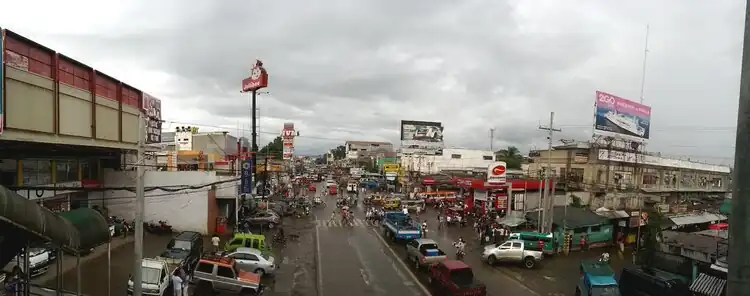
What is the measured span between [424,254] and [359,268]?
10.8 feet

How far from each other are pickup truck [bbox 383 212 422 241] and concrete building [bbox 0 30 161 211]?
52.7 ft

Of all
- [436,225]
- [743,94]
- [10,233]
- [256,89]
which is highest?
[256,89]

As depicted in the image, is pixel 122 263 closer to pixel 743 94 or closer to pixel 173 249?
pixel 173 249

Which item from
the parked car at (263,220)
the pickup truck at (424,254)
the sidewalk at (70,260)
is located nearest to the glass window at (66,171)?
the sidewalk at (70,260)

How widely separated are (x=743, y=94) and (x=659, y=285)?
15.6 metres

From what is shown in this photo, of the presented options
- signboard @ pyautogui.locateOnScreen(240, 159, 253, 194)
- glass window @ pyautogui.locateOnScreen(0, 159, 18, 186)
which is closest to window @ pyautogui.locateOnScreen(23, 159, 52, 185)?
glass window @ pyautogui.locateOnScreen(0, 159, 18, 186)

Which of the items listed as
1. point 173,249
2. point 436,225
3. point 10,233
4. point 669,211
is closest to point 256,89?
point 436,225

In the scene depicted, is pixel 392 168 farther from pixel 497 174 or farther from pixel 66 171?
pixel 66 171

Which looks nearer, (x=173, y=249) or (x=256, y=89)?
(x=173, y=249)

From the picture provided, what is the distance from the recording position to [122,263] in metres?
19.3

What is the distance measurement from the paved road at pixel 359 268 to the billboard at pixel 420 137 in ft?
116

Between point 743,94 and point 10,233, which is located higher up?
point 743,94

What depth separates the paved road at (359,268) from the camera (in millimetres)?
17609

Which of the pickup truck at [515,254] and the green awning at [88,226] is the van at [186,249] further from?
the pickup truck at [515,254]
